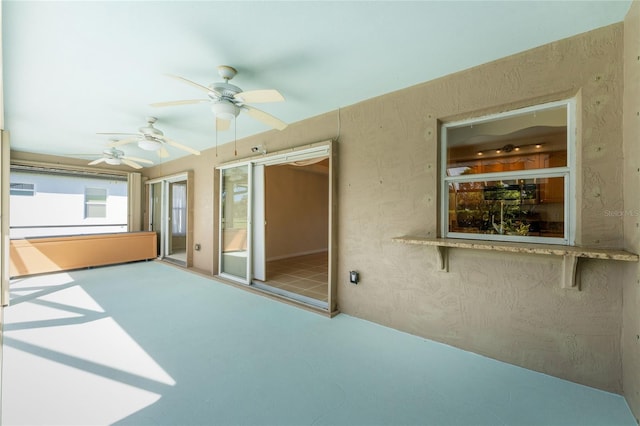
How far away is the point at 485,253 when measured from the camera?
220cm

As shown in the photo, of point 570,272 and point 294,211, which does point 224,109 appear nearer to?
point 570,272

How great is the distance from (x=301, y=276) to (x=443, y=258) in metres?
2.94

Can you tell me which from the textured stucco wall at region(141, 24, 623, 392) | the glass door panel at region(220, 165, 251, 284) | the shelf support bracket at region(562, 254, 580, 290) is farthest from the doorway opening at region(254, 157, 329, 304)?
the shelf support bracket at region(562, 254, 580, 290)

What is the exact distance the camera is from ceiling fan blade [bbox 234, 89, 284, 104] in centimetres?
205

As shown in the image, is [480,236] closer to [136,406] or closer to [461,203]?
[461,203]

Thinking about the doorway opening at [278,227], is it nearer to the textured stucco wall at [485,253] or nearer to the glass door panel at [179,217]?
the textured stucco wall at [485,253]

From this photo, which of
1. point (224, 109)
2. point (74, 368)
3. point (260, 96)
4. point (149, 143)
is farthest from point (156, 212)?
point (260, 96)

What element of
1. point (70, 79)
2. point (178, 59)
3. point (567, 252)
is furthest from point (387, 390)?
point (70, 79)

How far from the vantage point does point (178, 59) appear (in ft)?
7.01

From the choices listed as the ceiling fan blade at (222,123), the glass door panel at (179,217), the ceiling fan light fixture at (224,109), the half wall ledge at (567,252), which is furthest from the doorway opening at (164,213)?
the half wall ledge at (567,252)

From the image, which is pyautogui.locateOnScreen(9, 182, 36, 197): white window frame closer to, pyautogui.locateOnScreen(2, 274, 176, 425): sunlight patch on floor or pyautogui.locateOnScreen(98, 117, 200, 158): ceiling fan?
pyautogui.locateOnScreen(2, 274, 176, 425): sunlight patch on floor

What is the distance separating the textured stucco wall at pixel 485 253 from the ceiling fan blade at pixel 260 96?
1218 millimetres

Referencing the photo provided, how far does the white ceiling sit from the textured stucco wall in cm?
20

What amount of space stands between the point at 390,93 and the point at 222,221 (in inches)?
146
